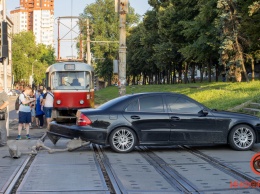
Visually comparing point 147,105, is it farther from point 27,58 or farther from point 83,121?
point 27,58

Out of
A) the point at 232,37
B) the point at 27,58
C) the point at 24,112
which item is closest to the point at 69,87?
the point at 24,112

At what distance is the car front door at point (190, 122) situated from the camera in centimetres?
1247

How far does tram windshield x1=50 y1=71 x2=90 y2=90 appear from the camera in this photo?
928 inches

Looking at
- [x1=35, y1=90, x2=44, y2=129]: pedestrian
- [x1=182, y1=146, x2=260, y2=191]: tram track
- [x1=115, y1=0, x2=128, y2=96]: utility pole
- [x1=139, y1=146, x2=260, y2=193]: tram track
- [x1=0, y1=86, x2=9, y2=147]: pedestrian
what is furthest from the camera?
[x1=115, y1=0, x2=128, y2=96]: utility pole

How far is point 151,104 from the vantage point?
12680 mm

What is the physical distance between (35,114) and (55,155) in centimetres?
944

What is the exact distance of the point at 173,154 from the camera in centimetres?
1216

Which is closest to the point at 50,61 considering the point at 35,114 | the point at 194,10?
the point at 194,10

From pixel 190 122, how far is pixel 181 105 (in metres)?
0.53

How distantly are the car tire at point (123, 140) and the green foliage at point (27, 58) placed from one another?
10853 centimetres

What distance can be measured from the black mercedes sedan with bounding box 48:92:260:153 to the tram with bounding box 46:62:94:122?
409 inches

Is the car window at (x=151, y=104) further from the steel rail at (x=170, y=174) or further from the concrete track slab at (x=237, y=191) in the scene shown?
the concrete track slab at (x=237, y=191)

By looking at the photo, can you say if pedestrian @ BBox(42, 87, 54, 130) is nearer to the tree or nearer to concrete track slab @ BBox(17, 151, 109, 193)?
concrete track slab @ BBox(17, 151, 109, 193)

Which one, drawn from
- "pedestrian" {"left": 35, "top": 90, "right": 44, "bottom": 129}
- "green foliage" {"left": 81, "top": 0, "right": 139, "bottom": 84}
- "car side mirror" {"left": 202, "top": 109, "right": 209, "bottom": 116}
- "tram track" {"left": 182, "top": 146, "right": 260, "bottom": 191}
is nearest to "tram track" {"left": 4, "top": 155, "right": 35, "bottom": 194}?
"tram track" {"left": 182, "top": 146, "right": 260, "bottom": 191}
